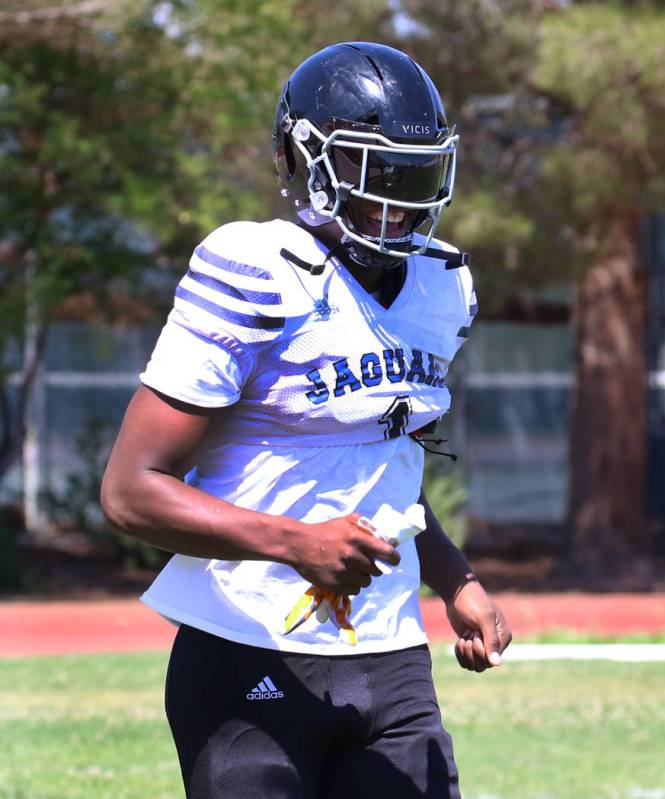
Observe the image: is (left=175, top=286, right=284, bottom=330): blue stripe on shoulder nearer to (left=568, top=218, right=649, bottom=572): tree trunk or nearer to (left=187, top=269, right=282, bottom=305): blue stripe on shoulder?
(left=187, top=269, right=282, bottom=305): blue stripe on shoulder

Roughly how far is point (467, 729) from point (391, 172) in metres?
5.16

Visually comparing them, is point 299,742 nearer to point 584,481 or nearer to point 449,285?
point 449,285

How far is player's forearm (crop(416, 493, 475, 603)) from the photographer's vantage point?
10.9 ft

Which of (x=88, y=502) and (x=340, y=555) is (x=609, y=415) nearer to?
(x=88, y=502)

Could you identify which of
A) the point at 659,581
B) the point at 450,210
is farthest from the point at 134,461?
the point at 659,581

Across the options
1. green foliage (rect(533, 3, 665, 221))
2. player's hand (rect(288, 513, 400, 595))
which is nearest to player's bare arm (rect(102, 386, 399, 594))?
player's hand (rect(288, 513, 400, 595))

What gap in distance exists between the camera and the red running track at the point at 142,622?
10789 mm

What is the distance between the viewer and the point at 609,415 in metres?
14.8

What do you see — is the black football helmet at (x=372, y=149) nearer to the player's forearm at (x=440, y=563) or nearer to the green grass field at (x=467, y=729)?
the player's forearm at (x=440, y=563)

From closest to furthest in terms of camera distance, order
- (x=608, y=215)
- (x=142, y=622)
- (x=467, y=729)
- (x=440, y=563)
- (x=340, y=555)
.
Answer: (x=340, y=555)
(x=440, y=563)
(x=467, y=729)
(x=142, y=622)
(x=608, y=215)

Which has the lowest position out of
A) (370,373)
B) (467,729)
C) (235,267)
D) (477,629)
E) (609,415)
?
(609,415)

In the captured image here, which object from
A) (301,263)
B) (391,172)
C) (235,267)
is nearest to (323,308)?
(301,263)

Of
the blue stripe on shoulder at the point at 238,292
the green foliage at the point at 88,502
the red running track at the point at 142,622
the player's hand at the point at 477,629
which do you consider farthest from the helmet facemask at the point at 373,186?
the green foliage at the point at 88,502

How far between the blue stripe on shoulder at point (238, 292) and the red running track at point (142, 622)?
7940mm
